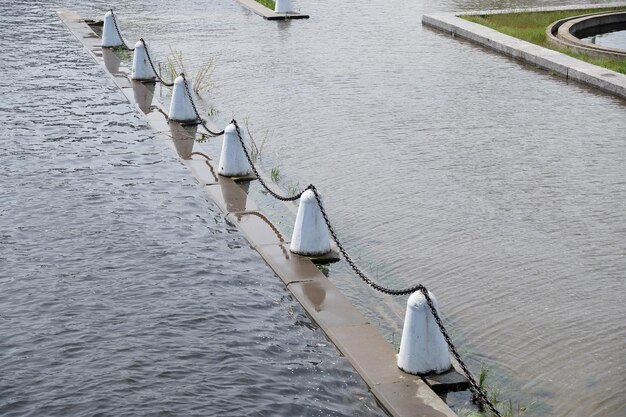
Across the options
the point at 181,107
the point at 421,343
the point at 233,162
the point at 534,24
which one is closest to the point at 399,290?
the point at 421,343

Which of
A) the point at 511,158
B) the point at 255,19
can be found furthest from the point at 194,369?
the point at 255,19

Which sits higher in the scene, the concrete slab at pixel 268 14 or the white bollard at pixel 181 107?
the white bollard at pixel 181 107

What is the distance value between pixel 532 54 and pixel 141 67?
6388 mm

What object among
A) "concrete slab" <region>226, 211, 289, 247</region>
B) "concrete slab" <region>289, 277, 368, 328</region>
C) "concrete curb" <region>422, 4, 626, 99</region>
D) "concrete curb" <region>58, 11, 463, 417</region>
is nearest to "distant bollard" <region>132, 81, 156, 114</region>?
"concrete curb" <region>58, 11, 463, 417</region>

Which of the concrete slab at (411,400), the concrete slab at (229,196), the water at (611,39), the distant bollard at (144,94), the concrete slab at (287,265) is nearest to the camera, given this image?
the concrete slab at (411,400)

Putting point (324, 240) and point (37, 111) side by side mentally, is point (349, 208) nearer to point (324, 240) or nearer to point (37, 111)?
point (324, 240)

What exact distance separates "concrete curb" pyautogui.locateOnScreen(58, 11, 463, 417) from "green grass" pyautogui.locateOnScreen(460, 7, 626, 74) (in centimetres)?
810

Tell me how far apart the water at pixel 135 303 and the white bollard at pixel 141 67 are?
356cm

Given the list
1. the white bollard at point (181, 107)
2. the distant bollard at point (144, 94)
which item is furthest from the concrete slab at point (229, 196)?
the distant bollard at point (144, 94)

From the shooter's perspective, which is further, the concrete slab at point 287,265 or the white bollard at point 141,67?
the white bollard at point 141,67

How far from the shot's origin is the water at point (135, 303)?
645 centimetres

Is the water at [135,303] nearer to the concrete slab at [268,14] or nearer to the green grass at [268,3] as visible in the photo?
the concrete slab at [268,14]

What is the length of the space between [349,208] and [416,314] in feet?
11.4

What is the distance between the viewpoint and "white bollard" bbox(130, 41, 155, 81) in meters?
15.9
